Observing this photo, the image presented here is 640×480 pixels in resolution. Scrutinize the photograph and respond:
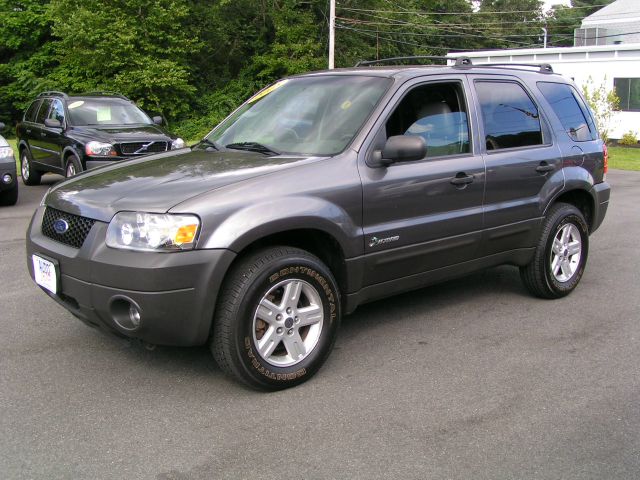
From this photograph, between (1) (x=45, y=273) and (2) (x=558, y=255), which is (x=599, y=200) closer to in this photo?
(2) (x=558, y=255)

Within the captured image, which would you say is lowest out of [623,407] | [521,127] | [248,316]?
[623,407]

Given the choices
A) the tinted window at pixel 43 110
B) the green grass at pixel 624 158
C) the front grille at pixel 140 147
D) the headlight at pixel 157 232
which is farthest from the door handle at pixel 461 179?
the green grass at pixel 624 158

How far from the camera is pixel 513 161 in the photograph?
16.5ft

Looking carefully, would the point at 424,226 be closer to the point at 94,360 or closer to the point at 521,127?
the point at 521,127

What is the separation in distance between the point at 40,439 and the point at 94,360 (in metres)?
0.99

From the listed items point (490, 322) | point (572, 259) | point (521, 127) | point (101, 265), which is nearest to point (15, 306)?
point (101, 265)

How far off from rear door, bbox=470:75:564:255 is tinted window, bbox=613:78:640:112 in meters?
23.1

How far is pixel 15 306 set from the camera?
5.25 metres

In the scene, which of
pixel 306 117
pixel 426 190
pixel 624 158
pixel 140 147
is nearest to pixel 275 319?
pixel 426 190

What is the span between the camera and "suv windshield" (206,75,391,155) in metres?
4.35

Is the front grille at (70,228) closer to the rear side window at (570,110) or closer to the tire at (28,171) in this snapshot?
the rear side window at (570,110)

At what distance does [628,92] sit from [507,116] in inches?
931

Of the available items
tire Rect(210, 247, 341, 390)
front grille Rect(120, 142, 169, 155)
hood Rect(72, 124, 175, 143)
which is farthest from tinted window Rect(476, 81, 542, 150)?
A: hood Rect(72, 124, 175, 143)

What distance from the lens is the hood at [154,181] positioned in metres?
3.61
